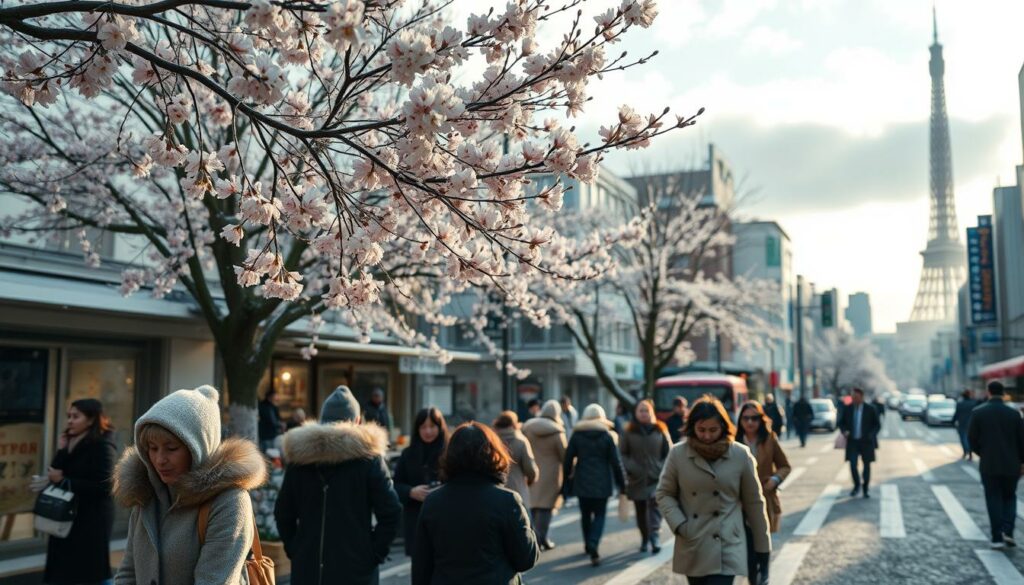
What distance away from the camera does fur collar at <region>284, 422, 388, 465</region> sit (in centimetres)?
530

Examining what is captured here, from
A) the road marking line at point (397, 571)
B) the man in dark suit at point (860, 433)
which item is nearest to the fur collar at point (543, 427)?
the road marking line at point (397, 571)

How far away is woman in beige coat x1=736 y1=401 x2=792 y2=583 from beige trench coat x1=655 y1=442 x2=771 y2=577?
2.42m

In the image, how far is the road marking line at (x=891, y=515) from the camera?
1156 centimetres

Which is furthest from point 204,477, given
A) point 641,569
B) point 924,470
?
point 924,470

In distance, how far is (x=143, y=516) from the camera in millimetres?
3486

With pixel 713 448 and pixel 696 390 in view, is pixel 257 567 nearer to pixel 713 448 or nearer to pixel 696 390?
pixel 713 448

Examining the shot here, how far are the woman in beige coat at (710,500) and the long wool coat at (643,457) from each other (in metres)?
4.61

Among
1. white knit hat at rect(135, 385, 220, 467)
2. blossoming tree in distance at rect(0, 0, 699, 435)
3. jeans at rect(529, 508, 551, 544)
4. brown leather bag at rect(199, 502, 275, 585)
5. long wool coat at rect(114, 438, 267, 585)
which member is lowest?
jeans at rect(529, 508, 551, 544)

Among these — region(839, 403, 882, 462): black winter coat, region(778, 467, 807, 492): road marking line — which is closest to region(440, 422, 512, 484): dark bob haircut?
region(839, 403, 882, 462): black winter coat

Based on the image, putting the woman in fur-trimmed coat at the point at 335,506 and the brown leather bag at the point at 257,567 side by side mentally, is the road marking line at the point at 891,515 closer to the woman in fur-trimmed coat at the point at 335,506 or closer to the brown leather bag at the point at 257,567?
the woman in fur-trimmed coat at the point at 335,506

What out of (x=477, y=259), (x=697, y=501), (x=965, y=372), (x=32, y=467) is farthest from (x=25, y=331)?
(x=965, y=372)

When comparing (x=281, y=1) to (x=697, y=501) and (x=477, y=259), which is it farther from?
(x=697, y=501)

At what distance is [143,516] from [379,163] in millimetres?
1953

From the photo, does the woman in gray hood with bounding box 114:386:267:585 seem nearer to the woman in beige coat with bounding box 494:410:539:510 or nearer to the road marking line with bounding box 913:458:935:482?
the woman in beige coat with bounding box 494:410:539:510
